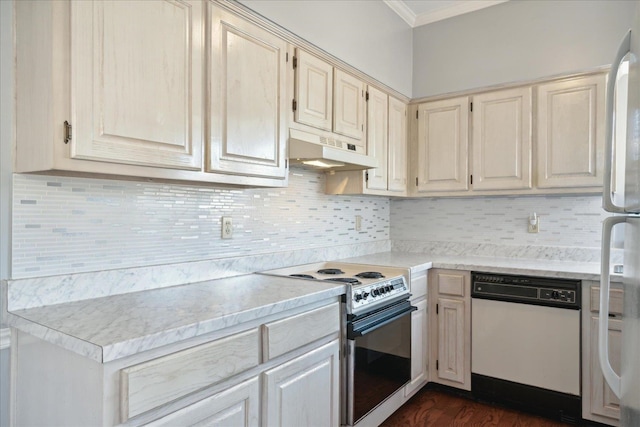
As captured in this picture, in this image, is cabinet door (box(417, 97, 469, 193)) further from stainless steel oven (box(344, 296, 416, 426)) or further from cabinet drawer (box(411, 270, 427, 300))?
stainless steel oven (box(344, 296, 416, 426))

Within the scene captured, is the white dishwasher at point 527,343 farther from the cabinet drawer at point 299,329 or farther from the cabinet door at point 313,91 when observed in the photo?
the cabinet door at point 313,91

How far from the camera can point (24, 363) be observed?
131 cm

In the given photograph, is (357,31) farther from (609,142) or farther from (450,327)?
(450,327)

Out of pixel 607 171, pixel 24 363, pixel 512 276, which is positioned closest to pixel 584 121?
pixel 512 276

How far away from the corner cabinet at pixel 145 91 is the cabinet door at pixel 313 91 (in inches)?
9.1

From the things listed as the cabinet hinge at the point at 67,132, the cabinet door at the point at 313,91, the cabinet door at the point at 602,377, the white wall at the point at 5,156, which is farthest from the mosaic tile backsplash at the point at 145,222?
the cabinet door at the point at 602,377

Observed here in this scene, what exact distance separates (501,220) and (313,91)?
1.89 meters

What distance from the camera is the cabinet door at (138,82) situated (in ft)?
4.10

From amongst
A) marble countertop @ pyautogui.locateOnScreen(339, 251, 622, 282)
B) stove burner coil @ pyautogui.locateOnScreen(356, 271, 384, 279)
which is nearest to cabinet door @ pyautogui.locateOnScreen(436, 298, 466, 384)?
marble countertop @ pyautogui.locateOnScreen(339, 251, 622, 282)

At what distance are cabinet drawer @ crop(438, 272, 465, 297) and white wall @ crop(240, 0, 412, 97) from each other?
146 centimetres

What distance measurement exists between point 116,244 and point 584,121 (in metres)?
2.87

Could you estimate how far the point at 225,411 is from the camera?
4.34 feet

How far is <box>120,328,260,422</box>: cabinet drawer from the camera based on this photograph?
41.3 inches

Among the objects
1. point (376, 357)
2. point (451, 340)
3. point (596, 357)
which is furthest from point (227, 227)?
point (596, 357)
